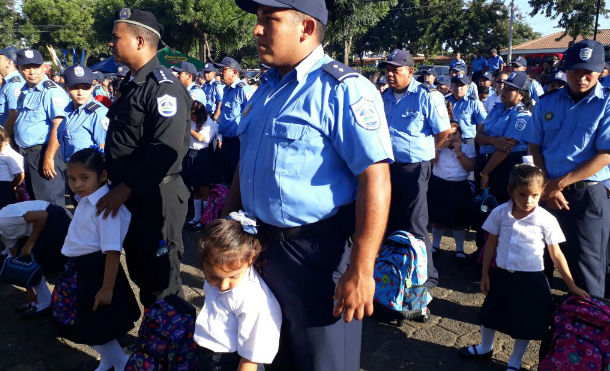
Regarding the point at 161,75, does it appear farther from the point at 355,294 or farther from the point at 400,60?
the point at 400,60

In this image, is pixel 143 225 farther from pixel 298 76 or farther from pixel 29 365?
pixel 298 76

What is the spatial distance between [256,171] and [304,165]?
21 cm

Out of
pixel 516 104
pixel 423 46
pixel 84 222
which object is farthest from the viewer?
pixel 423 46

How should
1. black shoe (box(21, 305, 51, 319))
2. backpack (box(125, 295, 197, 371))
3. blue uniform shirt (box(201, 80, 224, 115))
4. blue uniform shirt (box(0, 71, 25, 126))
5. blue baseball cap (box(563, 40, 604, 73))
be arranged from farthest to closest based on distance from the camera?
blue uniform shirt (box(201, 80, 224, 115)) < blue uniform shirt (box(0, 71, 25, 126)) < black shoe (box(21, 305, 51, 319)) < blue baseball cap (box(563, 40, 604, 73)) < backpack (box(125, 295, 197, 371))

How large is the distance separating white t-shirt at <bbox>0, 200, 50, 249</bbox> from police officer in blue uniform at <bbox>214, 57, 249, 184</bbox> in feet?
7.51

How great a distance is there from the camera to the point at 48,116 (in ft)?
16.2

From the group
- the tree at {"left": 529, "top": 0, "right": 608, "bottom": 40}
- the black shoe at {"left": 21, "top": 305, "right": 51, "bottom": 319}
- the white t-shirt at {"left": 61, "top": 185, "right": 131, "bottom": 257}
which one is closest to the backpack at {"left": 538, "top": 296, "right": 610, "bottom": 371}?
the white t-shirt at {"left": 61, "top": 185, "right": 131, "bottom": 257}

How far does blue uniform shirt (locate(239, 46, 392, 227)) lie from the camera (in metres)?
1.63

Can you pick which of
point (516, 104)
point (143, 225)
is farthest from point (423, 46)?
point (143, 225)

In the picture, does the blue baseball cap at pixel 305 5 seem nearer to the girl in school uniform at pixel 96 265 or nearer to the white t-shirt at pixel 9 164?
the girl in school uniform at pixel 96 265

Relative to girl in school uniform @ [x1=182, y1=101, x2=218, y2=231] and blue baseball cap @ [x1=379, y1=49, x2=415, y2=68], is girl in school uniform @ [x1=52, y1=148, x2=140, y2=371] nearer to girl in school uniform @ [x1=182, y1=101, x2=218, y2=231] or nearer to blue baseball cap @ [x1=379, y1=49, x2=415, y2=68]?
blue baseball cap @ [x1=379, y1=49, x2=415, y2=68]

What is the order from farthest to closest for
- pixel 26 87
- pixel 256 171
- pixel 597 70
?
1. pixel 26 87
2. pixel 597 70
3. pixel 256 171

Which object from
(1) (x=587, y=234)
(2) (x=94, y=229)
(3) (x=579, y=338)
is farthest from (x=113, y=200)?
(1) (x=587, y=234)

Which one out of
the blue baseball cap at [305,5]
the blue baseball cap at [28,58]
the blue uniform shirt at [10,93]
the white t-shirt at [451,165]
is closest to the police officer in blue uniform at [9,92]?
the blue uniform shirt at [10,93]
